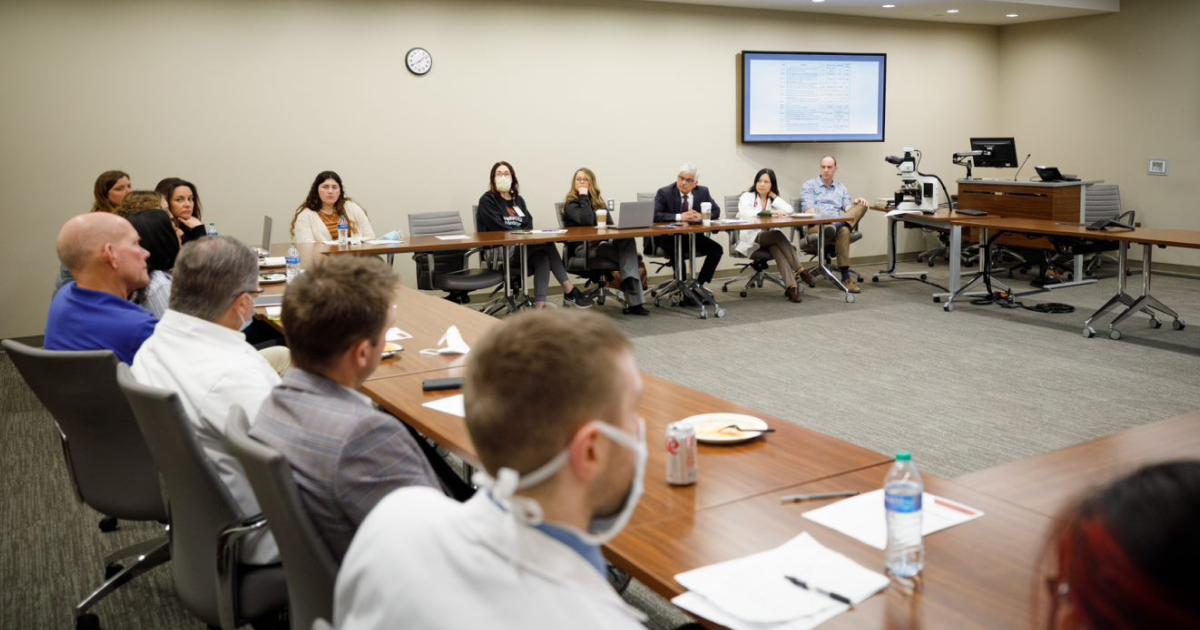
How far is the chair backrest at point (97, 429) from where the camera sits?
2.47 m

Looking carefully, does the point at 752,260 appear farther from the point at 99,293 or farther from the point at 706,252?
the point at 99,293

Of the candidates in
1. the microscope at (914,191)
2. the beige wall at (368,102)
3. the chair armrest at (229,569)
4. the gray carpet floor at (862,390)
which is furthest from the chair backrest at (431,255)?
the chair armrest at (229,569)

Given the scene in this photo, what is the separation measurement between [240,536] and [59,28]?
6.41 m

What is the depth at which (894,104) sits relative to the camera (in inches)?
421

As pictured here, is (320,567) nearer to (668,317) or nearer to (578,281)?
(668,317)

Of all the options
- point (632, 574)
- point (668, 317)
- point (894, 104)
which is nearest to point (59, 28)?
point (668, 317)

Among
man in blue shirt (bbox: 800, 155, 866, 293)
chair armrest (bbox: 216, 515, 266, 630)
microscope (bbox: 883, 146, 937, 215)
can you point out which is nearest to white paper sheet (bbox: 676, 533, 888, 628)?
chair armrest (bbox: 216, 515, 266, 630)

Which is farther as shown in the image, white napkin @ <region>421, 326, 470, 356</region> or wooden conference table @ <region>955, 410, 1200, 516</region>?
white napkin @ <region>421, 326, 470, 356</region>

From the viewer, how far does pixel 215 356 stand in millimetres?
2275

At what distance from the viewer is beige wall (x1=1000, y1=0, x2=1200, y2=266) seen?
31.4 feet

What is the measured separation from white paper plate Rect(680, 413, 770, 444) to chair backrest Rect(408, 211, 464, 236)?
5407mm

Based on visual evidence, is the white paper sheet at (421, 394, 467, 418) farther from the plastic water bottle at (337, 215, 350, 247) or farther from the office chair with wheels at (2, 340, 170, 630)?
the plastic water bottle at (337, 215, 350, 247)

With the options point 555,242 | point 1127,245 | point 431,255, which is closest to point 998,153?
point 1127,245

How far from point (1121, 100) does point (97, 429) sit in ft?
35.2
